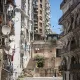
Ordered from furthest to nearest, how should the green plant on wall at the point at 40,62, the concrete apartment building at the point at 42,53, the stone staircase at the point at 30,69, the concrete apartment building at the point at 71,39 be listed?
the green plant on wall at the point at 40,62 < the concrete apartment building at the point at 42,53 < the stone staircase at the point at 30,69 < the concrete apartment building at the point at 71,39

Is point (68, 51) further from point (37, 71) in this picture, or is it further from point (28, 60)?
point (28, 60)

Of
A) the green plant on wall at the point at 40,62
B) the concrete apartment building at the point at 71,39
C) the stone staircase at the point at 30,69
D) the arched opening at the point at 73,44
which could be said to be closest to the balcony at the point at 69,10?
the concrete apartment building at the point at 71,39

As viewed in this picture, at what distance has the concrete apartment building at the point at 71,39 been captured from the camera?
4366 centimetres

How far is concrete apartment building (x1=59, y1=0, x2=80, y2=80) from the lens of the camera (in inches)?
1719

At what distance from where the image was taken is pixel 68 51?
48.7 m

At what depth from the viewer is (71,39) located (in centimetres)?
4869

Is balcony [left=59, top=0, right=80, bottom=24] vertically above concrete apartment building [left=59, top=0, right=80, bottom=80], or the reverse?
balcony [left=59, top=0, right=80, bottom=24]

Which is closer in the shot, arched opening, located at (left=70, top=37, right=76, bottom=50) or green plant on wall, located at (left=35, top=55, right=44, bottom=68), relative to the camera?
arched opening, located at (left=70, top=37, right=76, bottom=50)

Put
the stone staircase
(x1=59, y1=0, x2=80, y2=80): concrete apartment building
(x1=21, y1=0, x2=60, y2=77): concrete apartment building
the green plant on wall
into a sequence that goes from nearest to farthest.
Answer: (x1=59, y1=0, x2=80, y2=80): concrete apartment building
the stone staircase
(x1=21, y1=0, x2=60, y2=77): concrete apartment building
the green plant on wall

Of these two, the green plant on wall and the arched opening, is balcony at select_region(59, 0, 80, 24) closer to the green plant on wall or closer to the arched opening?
the arched opening

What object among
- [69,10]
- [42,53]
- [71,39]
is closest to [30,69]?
[42,53]

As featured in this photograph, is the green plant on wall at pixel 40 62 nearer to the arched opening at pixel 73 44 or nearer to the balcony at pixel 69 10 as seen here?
the balcony at pixel 69 10

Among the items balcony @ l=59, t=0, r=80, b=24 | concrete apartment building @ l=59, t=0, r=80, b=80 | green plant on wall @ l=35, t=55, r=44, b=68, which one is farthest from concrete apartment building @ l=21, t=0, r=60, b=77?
balcony @ l=59, t=0, r=80, b=24

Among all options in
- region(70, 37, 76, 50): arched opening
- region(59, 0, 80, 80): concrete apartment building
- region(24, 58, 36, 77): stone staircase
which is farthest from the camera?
region(24, 58, 36, 77): stone staircase
